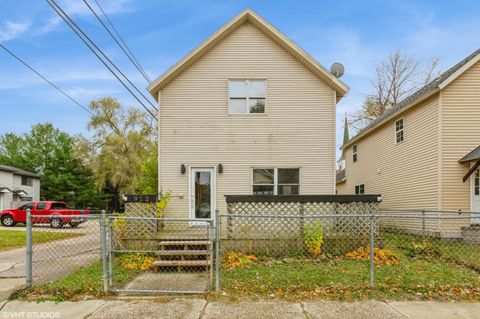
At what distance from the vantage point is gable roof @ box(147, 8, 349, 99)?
9555 millimetres

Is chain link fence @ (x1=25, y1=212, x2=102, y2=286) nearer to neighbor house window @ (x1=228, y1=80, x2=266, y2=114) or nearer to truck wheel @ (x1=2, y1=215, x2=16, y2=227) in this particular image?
neighbor house window @ (x1=228, y1=80, x2=266, y2=114)

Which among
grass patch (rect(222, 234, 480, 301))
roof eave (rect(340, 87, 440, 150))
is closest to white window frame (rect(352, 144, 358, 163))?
roof eave (rect(340, 87, 440, 150))

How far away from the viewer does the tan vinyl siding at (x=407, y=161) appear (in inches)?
412

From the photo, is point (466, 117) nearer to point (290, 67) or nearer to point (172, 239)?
point (290, 67)

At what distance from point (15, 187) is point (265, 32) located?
29.6 metres

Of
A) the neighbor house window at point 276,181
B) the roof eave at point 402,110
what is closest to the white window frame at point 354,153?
the roof eave at point 402,110

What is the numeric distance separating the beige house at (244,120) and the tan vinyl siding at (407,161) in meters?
3.74

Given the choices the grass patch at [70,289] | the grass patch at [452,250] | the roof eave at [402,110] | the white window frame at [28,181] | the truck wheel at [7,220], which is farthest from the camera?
the white window frame at [28,181]

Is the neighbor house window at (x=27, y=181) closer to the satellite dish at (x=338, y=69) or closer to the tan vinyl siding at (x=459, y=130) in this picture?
the satellite dish at (x=338, y=69)

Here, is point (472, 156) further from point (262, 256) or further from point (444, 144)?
point (262, 256)

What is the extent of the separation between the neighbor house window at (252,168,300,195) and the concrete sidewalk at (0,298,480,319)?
5333 mm

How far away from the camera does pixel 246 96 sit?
992cm

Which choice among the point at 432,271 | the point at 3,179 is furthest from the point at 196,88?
the point at 3,179

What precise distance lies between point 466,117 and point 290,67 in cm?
627
